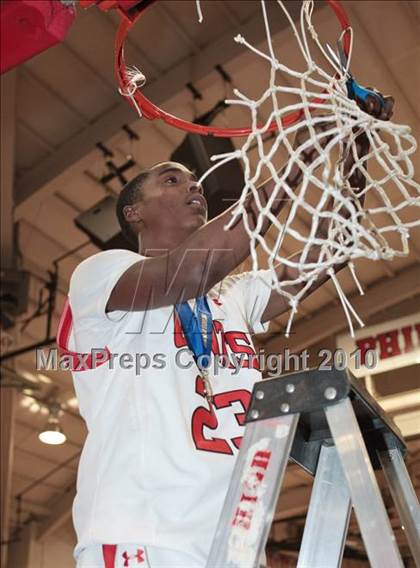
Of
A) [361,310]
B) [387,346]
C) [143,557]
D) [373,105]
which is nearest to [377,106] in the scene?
[373,105]

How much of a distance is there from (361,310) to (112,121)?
2.96 m

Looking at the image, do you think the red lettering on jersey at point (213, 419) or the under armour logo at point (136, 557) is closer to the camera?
the under armour logo at point (136, 557)

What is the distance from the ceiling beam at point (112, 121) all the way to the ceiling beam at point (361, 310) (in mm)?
2304

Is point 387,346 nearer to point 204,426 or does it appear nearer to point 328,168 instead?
point 204,426

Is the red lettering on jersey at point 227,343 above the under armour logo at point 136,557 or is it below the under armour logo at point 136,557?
above

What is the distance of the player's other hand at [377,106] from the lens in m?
1.51

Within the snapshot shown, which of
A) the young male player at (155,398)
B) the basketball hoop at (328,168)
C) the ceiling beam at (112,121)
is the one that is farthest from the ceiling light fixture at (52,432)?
the basketball hoop at (328,168)

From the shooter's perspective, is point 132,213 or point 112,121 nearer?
point 132,213

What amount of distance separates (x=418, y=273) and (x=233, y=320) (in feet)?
18.7

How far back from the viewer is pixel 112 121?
5.94m

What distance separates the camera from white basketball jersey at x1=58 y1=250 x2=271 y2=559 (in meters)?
1.40

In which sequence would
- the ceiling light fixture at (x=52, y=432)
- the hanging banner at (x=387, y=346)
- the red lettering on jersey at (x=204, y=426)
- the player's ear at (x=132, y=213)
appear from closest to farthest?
the red lettering on jersey at (x=204, y=426), the player's ear at (x=132, y=213), the hanging banner at (x=387, y=346), the ceiling light fixture at (x=52, y=432)

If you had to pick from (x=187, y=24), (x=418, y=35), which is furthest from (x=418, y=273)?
(x=187, y=24)

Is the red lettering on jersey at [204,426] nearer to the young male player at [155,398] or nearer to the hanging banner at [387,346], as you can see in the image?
the young male player at [155,398]
